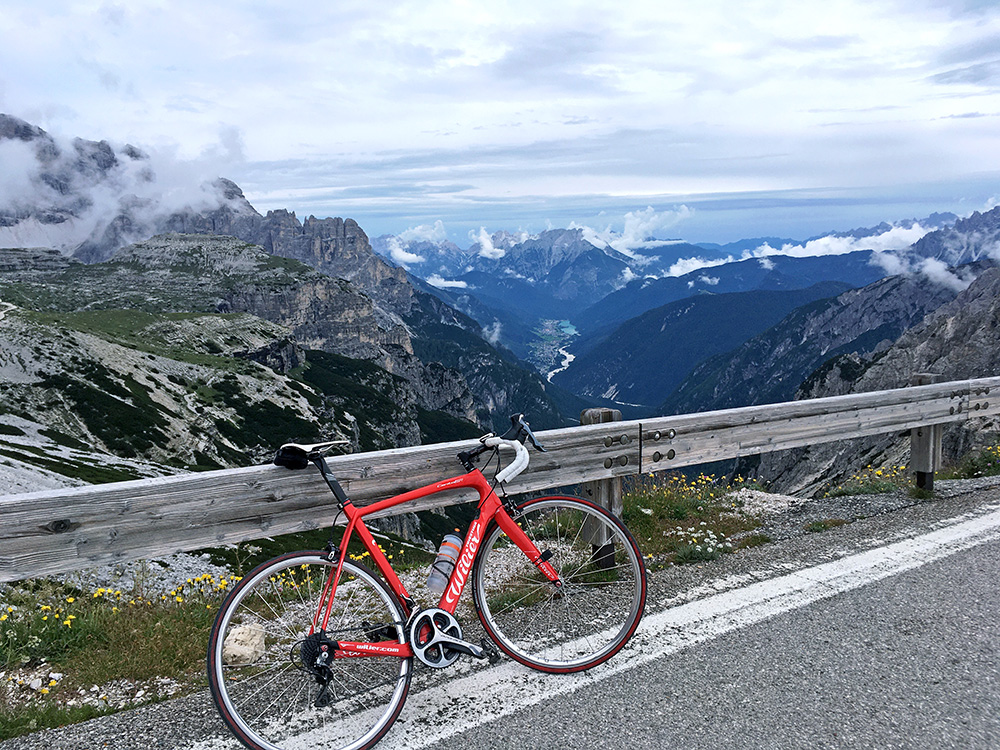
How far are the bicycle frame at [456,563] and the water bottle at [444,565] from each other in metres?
0.03

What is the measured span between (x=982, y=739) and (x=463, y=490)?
3117 millimetres

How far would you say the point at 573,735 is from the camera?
3.48m

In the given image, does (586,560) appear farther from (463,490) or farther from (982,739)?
(982,739)

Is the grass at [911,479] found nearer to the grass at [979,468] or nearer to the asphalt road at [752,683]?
the grass at [979,468]

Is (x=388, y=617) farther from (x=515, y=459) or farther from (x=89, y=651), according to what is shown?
(x=89, y=651)

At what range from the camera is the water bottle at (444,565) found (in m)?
4.04

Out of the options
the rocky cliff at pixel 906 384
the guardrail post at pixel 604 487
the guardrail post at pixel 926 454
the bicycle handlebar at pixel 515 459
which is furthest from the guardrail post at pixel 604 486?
the rocky cliff at pixel 906 384

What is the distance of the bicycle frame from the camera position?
3.69 m

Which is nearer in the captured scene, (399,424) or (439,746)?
(439,746)

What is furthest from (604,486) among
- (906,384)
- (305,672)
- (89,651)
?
(906,384)

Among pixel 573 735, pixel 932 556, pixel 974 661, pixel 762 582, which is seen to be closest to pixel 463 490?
pixel 573 735

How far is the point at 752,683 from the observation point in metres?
3.93

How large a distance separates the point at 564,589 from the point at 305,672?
1.81 metres

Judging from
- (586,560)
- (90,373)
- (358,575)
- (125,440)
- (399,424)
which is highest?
(358,575)
